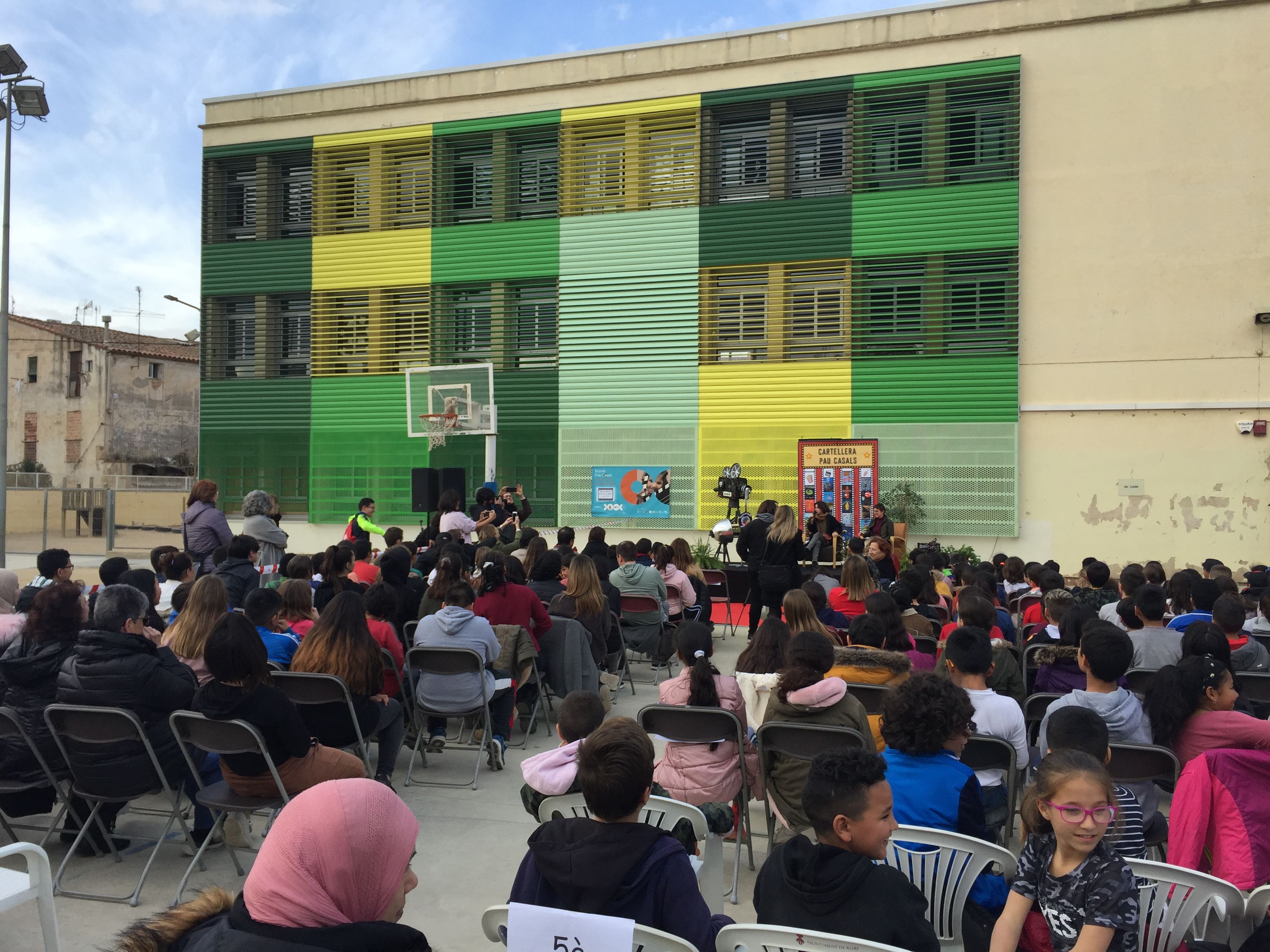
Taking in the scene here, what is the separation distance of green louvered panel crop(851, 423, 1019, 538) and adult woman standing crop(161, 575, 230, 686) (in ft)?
43.2

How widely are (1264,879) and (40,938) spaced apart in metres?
4.57

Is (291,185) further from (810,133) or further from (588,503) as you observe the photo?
(810,133)

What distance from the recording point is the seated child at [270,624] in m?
5.59

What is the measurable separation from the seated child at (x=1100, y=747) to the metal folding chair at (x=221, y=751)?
3117 millimetres

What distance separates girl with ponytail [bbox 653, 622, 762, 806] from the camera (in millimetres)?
4625

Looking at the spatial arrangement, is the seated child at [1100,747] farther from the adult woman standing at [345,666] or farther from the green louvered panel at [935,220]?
the green louvered panel at [935,220]

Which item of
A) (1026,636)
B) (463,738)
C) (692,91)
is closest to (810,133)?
(692,91)

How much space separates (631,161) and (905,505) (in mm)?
8541

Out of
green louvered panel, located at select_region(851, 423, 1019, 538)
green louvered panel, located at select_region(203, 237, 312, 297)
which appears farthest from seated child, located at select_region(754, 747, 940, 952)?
green louvered panel, located at select_region(203, 237, 312, 297)

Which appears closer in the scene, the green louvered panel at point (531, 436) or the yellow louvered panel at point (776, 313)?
the yellow louvered panel at point (776, 313)

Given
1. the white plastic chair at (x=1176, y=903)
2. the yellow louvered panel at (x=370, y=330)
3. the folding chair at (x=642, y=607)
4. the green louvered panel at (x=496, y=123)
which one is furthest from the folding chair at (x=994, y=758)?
the green louvered panel at (x=496, y=123)

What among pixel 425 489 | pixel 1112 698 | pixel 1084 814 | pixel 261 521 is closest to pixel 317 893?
pixel 1084 814

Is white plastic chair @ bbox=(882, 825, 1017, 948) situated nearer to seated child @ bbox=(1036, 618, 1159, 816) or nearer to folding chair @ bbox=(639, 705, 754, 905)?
seated child @ bbox=(1036, 618, 1159, 816)

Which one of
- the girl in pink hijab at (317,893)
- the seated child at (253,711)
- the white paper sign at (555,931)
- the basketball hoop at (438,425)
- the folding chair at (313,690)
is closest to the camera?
the girl in pink hijab at (317,893)
